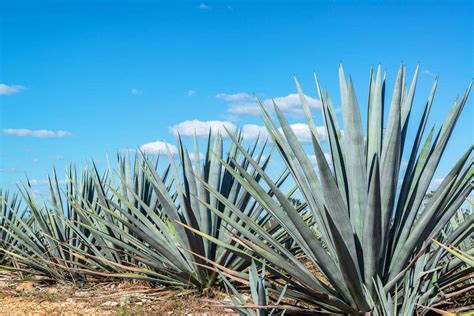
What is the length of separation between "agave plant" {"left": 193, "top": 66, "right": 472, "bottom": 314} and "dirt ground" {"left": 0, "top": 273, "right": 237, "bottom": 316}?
1.12m

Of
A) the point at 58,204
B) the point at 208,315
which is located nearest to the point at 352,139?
the point at 208,315

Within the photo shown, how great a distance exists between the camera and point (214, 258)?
548 cm

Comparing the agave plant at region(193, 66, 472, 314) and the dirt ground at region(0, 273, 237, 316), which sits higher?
the agave plant at region(193, 66, 472, 314)

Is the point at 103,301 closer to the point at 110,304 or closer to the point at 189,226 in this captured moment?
the point at 110,304

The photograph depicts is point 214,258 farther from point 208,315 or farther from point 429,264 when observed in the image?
point 429,264

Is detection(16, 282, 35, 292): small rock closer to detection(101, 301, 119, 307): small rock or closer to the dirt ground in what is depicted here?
the dirt ground

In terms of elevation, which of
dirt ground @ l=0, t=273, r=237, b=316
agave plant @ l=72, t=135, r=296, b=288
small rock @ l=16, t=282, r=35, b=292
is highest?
agave plant @ l=72, t=135, r=296, b=288

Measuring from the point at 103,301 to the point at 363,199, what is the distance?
2903 millimetres

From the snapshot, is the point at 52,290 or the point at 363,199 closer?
the point at 363,199

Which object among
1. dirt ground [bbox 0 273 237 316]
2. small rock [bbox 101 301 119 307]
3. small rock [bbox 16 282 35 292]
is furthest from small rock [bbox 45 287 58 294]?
small rock [bbox 101 301 119 307]

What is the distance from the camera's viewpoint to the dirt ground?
16.2 ft

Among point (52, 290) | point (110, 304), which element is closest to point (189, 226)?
point (110, 304)

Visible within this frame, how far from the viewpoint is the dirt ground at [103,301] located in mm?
4941

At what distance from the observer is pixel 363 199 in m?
3.73
